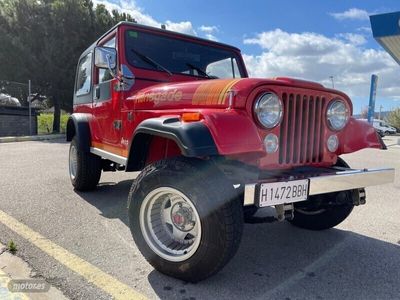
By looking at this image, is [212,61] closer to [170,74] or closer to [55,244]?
[170,74]

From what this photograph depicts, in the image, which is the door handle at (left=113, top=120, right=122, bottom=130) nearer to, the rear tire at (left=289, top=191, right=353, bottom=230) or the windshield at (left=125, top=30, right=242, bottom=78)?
the windshield at (left=125, top=30, right=242, bottom=78)

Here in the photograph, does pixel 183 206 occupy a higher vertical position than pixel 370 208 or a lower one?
higher

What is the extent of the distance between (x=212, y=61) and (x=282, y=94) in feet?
6.30

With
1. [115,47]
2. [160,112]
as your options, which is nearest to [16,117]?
[115,47]

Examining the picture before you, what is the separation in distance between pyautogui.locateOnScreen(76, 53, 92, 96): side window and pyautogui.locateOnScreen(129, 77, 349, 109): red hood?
6.84 feet

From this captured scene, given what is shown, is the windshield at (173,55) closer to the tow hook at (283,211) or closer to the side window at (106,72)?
the side window at (106,72)

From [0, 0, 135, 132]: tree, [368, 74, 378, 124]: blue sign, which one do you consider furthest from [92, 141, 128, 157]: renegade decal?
[368, 74, 378, 124]: blue sign

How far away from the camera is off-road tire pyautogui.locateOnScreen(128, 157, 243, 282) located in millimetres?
2539

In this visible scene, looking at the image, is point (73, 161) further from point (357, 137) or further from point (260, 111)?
point (357, 137)

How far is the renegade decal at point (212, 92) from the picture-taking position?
2.90 meters

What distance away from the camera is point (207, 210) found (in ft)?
8.36

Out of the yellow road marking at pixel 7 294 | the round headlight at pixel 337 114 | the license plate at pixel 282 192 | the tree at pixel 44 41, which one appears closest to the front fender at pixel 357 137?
the round headlight at pixel 337 114

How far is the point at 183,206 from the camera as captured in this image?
2938 mm

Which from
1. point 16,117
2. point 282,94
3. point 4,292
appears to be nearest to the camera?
point 4,292
